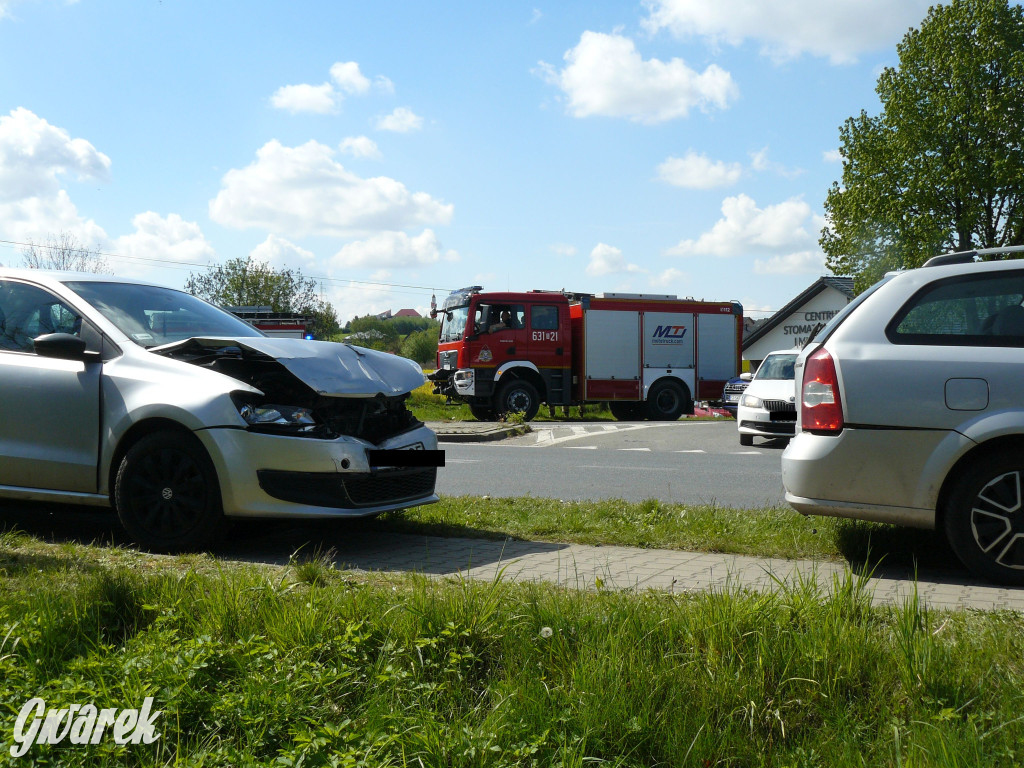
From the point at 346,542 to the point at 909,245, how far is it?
100ft

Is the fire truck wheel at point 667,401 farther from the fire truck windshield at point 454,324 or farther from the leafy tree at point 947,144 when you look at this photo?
the leafy tree at point 947,144

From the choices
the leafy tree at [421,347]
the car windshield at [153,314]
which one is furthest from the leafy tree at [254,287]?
the car windshield at [153,314]

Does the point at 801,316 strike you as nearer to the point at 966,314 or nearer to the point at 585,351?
the point at 585,351

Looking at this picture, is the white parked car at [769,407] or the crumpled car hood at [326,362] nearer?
the crumpled car hood at [326,362]

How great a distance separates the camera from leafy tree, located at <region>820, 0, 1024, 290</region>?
3145 cm

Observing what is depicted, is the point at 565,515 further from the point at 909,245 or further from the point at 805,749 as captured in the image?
the point at 909,245

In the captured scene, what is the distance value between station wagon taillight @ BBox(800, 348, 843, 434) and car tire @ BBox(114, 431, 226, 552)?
10.5 ft

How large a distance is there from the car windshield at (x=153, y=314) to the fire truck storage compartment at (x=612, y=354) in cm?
1762

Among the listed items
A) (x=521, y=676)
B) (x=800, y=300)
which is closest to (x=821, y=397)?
(x=521, y=676)

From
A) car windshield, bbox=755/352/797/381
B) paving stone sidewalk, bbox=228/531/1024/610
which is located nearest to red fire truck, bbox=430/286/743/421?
car windshield, bbox=755/352/797/381

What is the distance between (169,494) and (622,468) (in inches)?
281

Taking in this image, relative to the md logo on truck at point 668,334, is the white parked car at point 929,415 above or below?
below

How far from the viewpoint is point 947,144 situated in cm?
3241

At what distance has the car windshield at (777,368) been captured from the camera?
51.8 feet
